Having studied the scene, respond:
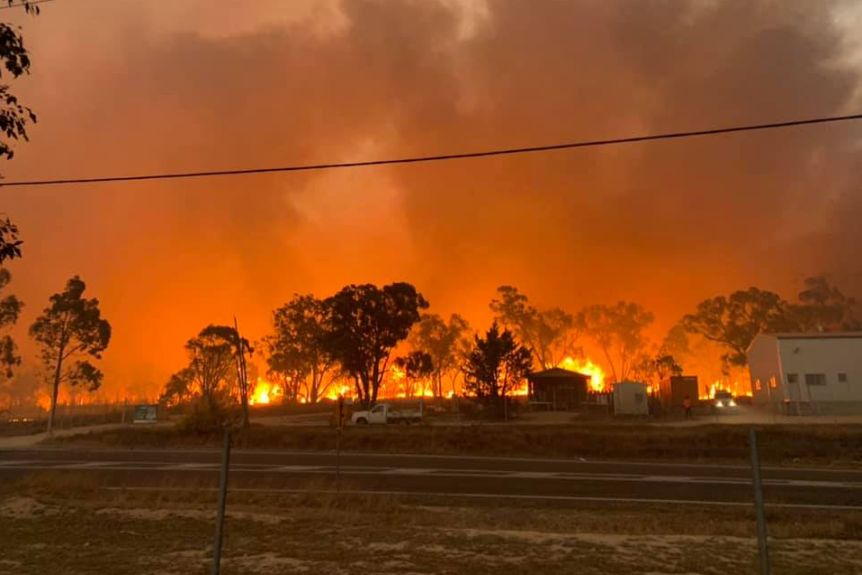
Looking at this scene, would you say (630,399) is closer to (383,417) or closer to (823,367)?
(823,367)

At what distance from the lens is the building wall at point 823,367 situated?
53.9m

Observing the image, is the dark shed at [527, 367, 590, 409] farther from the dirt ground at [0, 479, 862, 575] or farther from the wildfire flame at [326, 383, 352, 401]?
the wildfire flame at [326, 383, 352, 401]

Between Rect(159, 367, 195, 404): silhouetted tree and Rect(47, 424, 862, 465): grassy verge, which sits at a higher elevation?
Rect(159, 367, 195, 404): silhouetted tree

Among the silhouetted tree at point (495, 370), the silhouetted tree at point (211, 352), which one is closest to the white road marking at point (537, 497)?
the silhouetted tree at point (495, 370)

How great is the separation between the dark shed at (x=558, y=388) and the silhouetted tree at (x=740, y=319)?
145 feet

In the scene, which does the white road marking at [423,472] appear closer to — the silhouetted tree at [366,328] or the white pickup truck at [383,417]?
the white pickup truck at [383,417]

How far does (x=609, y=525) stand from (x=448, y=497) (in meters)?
6.96

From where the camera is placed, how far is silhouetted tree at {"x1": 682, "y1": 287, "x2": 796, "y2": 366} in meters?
98.9

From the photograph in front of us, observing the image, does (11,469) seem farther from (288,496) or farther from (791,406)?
(791,406)

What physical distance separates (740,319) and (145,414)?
90888mm

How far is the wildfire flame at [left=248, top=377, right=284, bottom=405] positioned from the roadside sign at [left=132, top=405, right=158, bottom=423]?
1959 inches

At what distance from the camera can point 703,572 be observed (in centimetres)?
880

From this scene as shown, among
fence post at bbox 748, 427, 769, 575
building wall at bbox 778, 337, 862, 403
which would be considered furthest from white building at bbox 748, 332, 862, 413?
fence post at bbox 748, 427, 769, 575

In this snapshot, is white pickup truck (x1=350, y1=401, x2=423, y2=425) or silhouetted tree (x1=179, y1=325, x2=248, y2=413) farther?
silhouetted tree (x1=179, y1=325, x2=248, y2=413)
